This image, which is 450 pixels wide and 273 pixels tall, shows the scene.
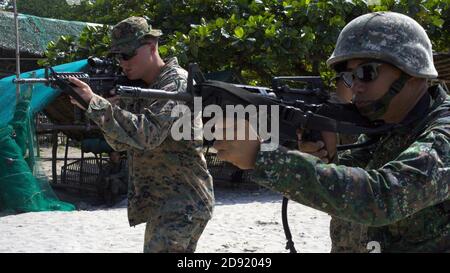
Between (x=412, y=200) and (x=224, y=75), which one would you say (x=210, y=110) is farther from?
(x=224, y=75)

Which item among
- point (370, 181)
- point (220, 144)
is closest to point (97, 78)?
point (220, 144)

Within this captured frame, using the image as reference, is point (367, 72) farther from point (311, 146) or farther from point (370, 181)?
point (370, 181)

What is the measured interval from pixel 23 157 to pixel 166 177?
4.97 meters

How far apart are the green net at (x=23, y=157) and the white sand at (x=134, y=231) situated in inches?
12.6

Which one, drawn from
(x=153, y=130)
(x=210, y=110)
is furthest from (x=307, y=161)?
(x=153, y=130)

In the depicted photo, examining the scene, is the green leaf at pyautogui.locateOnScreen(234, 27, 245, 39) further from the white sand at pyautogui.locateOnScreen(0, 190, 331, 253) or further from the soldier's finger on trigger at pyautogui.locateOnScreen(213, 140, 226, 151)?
the soldier's finger on trigger at pyautogui.locateOnScreen(213, 140, 226, 151)

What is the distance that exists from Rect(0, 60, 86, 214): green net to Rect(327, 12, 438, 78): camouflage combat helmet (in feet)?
20.4

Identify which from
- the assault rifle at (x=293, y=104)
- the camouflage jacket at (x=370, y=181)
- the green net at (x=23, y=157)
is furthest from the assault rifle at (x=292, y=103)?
the green net at (x=23, y=157)

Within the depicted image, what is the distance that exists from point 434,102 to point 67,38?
921cm

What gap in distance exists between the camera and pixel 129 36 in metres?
3.73

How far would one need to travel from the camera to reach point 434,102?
2025mm

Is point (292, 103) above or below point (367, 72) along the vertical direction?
below

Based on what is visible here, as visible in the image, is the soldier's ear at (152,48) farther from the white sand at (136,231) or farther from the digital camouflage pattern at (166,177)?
the white sand at (136,231)

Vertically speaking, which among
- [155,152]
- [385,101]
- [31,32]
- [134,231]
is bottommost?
[134,231]
